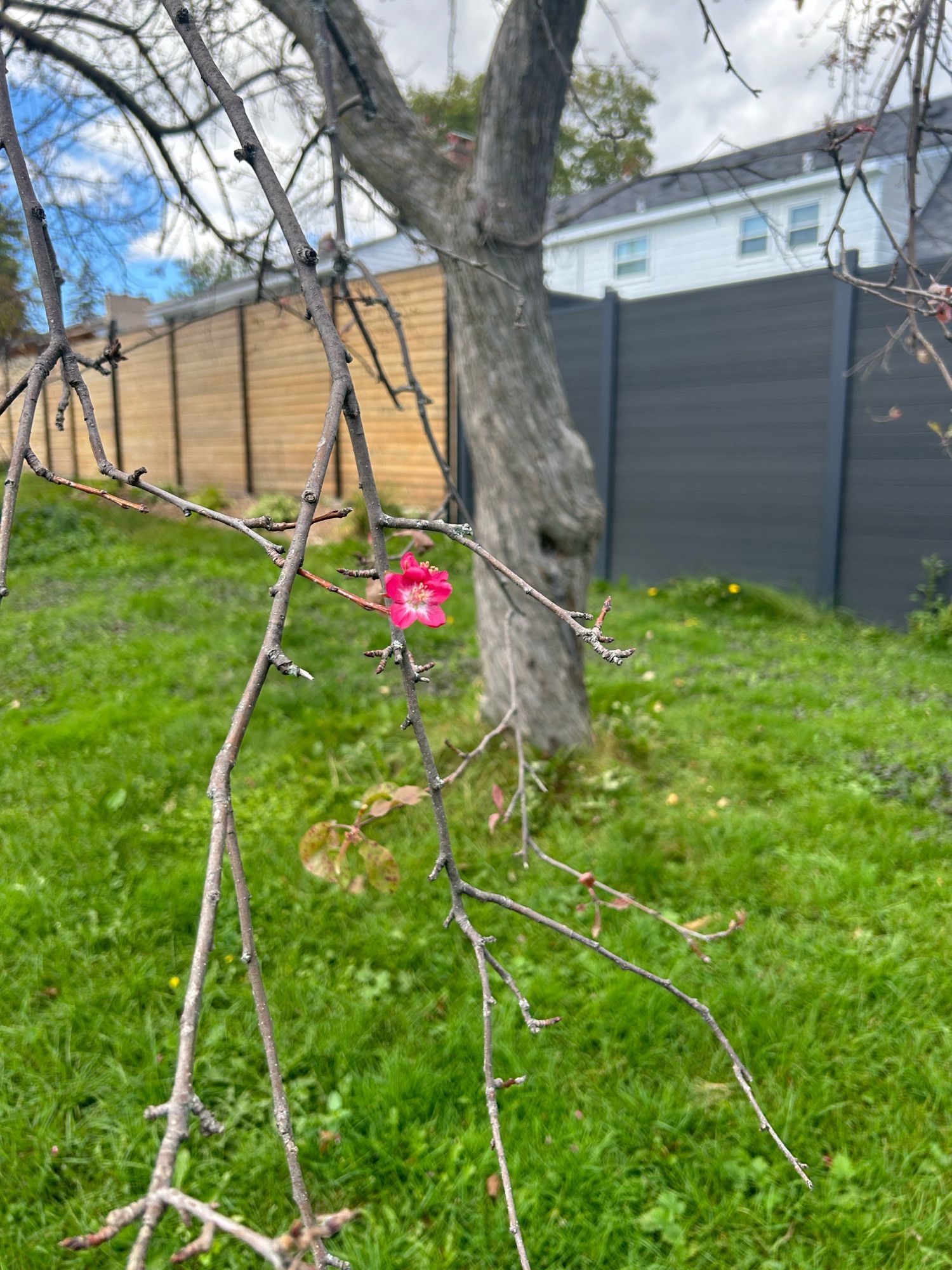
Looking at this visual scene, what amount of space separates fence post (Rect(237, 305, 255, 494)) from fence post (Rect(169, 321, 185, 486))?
4.39 feet

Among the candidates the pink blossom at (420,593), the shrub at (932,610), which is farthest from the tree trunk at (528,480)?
the shrub at (932,610)

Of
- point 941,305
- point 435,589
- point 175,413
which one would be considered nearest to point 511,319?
point 941,305

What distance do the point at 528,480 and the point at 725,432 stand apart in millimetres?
3653

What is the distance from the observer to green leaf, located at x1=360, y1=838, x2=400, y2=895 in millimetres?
980

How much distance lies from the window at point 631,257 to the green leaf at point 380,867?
1638cm

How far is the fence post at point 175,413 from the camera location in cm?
1139

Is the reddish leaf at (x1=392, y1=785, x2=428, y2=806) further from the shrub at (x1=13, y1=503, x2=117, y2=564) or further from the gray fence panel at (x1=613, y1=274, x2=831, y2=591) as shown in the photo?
the shrub at (x1=13, y1=503, x2=117, y2=564)

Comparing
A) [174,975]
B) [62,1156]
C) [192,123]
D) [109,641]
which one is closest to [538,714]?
[174,975]

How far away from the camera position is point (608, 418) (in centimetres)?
722

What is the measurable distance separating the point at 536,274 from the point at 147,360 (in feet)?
30.9

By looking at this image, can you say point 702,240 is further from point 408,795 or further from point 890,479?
point 408,795

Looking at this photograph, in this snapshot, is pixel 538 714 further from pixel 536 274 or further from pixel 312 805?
pixel 536 274

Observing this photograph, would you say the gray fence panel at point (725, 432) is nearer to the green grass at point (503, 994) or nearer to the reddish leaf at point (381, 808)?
the green grass at point (503, 994)

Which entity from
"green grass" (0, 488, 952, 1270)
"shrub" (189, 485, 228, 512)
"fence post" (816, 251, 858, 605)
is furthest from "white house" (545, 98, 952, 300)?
"green grass" (0, 488, 952, 1270)
